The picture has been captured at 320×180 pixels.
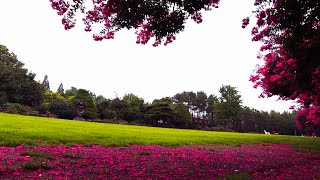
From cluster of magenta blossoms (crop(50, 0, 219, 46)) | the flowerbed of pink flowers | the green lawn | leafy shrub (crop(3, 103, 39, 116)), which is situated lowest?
the flowerbed of pink flowers

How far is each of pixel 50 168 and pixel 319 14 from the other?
753 cm

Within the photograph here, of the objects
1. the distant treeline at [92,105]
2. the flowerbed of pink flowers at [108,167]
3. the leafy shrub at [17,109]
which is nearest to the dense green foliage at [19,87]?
the distant treeline at [92,105]

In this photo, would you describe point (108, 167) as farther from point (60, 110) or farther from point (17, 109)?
point (60, 110)

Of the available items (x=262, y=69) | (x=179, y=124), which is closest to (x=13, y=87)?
(x=179, y=124)

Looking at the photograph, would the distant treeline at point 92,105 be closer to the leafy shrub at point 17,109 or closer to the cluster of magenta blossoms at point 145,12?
the leafy shrub at point 17,109

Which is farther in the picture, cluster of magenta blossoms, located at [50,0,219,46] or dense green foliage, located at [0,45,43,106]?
dense green foliage, located at [0,45,43,106]

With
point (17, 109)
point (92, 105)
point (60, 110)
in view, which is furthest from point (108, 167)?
point (92, 105)

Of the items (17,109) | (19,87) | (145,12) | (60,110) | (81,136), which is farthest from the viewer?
(60,110)

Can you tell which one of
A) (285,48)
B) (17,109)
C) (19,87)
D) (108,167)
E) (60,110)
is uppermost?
(19,87)

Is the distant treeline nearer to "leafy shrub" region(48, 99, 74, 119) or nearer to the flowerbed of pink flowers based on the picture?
"leafy shrub" region(48, 99, 74, 119)

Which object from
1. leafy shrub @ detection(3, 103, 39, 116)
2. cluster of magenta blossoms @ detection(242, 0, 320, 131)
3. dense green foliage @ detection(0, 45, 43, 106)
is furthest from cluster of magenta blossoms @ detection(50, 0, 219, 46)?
dense green foliage @ detection(0, 45, 43, 106)

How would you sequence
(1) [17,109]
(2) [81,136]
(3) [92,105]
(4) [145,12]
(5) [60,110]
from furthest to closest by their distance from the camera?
(3) [92,105] < (5) [60,110] < (1) [17,109] < (2) [81,136] < (4) [145,12]

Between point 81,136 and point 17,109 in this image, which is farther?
point 17,109

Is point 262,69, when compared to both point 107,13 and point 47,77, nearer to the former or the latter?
point 107,13
